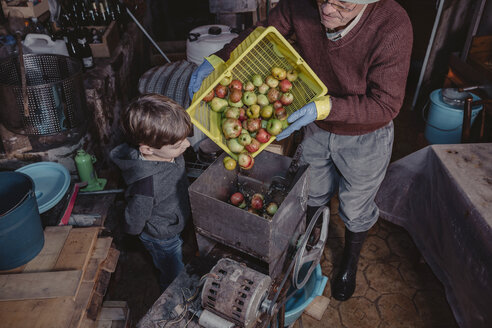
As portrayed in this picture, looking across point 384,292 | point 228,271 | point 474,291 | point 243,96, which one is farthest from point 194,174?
point 474,291

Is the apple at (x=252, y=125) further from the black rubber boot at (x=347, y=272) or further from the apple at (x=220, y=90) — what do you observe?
the black rubber boot at (x=347, y=272)

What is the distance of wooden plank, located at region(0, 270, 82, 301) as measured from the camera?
2.13 metres

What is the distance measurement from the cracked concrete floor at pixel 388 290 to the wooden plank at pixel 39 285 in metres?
2.03

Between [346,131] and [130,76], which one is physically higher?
[346,131]

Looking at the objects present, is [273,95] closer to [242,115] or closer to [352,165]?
[242,115]

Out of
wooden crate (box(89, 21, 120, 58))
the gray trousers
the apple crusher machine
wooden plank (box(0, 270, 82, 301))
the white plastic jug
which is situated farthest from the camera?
wooden crate (box(89, 21, 120, 58))

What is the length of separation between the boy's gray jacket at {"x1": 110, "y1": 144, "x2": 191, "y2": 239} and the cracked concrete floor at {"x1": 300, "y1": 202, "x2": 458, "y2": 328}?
61.7 inches

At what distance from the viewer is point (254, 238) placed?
192 centimetres

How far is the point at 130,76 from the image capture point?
5.48m

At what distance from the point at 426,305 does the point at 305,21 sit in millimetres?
2830

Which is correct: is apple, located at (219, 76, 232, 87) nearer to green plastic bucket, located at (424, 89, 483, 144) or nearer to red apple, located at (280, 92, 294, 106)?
red apple, located at (280, 92, 294, 106)

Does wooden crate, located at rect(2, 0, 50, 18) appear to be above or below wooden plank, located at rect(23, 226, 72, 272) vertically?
above

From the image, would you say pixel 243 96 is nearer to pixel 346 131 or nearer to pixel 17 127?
pixel 346 131

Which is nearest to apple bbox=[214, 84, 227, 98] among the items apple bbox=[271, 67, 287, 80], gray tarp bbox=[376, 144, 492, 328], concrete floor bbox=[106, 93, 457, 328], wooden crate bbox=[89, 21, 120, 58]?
apple bbox=[271, 67, 287, 80]
